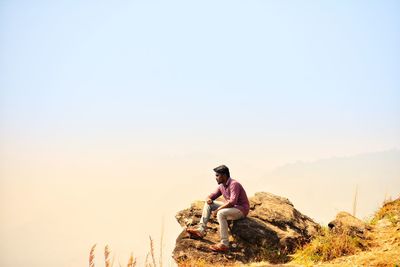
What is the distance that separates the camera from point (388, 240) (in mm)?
9867

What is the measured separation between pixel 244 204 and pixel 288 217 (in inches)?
79.4

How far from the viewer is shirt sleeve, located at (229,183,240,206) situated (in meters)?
10.3

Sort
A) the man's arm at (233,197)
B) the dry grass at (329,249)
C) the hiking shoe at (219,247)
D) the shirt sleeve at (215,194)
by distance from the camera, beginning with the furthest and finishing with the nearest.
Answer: the shirt sleeve at (215,194)
the man's arm at (233,197)
the hiking shoe at (219,247)
the dry grass at (329,249)

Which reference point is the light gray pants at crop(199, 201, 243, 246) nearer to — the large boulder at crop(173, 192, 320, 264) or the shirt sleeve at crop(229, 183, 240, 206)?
the shirt sleeve at crop(229, 183, 240, 206)

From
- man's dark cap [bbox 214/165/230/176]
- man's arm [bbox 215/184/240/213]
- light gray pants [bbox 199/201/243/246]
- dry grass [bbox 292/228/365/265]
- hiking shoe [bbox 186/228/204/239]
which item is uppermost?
man's dark cap [bbox 214/165/230/176]

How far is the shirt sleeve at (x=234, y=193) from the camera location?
1034 centimetres

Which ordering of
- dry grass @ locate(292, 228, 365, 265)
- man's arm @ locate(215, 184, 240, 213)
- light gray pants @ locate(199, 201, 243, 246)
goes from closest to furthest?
dry grass @ locate(292, 228, 365, 265), light gray pants @ locate(199, 201, 243, 246), man's arm @ locate(215, 184, 240, 213)

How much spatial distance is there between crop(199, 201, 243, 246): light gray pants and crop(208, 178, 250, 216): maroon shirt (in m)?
0.18

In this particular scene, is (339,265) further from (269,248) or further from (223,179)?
(223,179)

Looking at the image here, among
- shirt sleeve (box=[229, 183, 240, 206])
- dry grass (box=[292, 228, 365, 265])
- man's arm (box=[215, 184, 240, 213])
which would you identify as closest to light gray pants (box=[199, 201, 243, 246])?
man's arm (box=[215, 184, 240, 213])

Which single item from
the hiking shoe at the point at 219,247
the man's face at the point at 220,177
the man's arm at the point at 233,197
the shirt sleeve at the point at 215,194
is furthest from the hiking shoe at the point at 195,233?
the man's face at the point at 220,177

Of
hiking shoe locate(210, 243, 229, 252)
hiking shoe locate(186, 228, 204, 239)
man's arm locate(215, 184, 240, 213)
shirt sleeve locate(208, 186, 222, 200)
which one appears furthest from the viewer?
shirt sleeve locate(208, 186, 222, 200)

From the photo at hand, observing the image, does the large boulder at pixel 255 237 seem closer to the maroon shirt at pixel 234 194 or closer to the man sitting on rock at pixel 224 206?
the man sitting on rock at pixel 224 206

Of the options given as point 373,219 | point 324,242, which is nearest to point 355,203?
point 373,219
